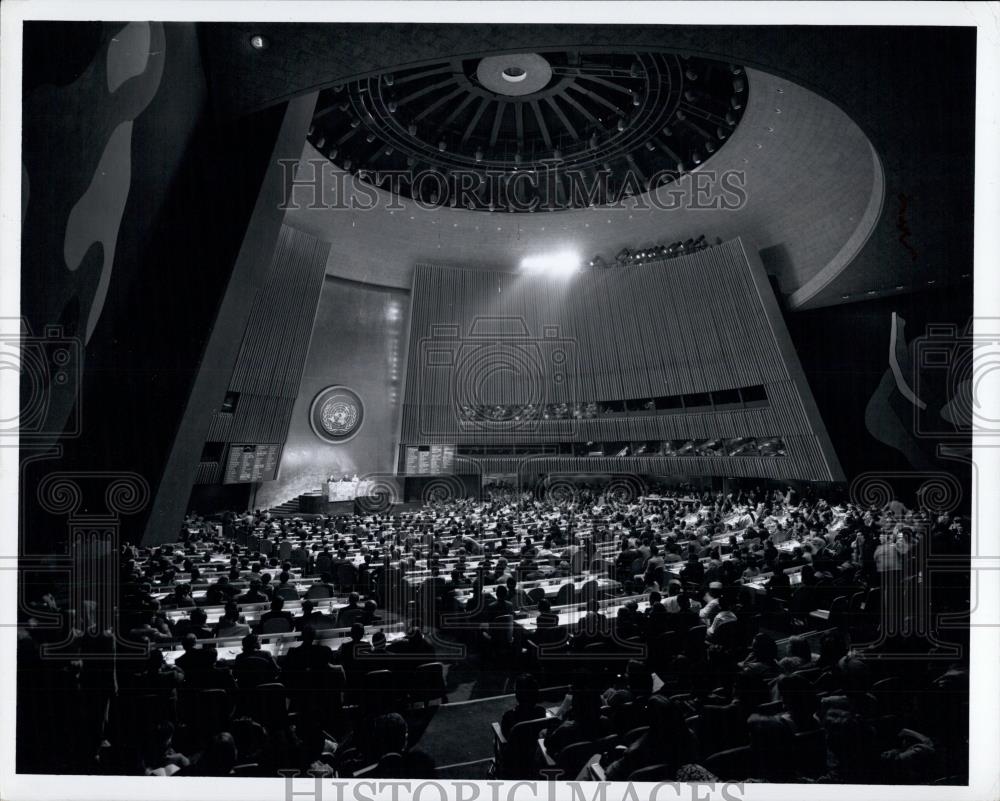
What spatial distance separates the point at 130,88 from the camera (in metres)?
6.77

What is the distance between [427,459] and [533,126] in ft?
39.9

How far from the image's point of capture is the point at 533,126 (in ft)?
64.1

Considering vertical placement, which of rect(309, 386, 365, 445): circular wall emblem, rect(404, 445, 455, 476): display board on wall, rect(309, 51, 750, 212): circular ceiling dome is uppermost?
rect(309, 51, 750, 212): circular ceiling dome

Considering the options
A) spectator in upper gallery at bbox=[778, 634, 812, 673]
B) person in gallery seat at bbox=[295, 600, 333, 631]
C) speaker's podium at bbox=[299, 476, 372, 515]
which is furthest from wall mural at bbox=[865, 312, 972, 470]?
speaker's podium at bbox=[299, 476, 372, 515]

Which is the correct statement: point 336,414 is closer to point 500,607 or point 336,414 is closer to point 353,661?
point 500,607

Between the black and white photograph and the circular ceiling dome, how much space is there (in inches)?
4.7

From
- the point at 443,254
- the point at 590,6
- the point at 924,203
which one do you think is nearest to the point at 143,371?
the point at 590,6

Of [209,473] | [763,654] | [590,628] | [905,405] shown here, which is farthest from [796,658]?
[209,473]

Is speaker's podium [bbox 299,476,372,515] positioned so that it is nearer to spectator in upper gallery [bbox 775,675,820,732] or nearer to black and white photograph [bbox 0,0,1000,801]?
black and white photograph [bbox 0,0,1000,801]

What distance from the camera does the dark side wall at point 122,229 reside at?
17.3 feet

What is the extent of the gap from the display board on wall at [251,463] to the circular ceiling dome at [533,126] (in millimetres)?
8885

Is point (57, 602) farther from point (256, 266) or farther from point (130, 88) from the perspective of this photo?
point (256, 266)

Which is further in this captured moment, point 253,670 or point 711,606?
point 711,606

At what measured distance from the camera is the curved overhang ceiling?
14375 millimetres
